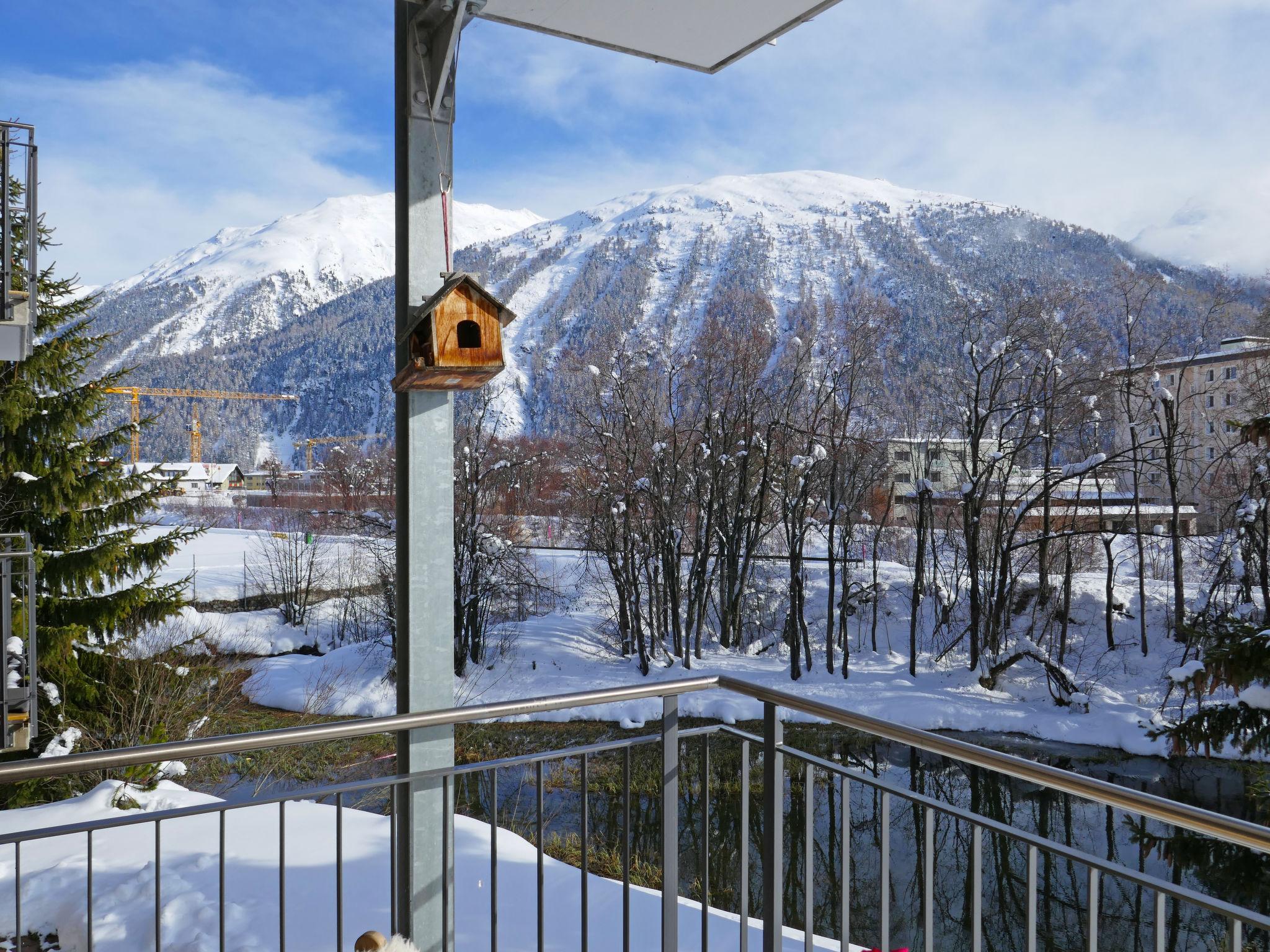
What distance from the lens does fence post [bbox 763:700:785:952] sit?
213cm

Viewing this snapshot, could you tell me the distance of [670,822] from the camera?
2350 mm

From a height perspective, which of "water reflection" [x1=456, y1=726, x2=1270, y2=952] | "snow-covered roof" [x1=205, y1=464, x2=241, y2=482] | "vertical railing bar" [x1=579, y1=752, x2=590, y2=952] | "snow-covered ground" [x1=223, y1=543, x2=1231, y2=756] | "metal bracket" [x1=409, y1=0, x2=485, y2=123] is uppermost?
"metal bracket" [x1=409, y1=0, x2=485, y2=123]

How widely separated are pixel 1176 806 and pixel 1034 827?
9283 mm

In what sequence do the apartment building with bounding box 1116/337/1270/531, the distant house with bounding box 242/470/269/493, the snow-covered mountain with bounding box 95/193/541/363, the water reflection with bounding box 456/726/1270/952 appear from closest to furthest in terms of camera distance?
the water reflection with bounding box 456/726/1270/952 < the apartment building with bounding box 1116/337/1270/531 < the distant house with bounding box 242/470/269/493 < the snow-covered mountain with bounding box 95/193/541/363

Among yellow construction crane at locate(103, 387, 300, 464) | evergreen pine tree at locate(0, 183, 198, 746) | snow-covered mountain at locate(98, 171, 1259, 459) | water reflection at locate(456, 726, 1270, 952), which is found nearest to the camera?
water reflection at locate(456, 726, 1270, 952)

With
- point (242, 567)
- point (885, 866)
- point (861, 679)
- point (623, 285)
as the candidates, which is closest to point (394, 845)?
point (885, 866)

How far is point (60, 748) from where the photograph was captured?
708 cm

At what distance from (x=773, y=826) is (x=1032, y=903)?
769 millimetres

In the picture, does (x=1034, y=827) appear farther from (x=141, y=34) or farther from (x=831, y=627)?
(x=141, y=34)

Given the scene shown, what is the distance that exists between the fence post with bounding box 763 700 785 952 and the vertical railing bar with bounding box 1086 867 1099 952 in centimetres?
75

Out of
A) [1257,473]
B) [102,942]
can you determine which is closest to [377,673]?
[102,942]

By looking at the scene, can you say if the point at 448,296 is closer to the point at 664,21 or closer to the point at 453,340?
the point at 453,340

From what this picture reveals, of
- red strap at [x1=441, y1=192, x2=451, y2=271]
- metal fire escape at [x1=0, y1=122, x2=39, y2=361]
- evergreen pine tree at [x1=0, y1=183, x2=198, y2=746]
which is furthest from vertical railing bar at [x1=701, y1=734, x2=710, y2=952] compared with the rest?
evergreen pine tree at [x1=0, y1=183, x2=198, y2=746]

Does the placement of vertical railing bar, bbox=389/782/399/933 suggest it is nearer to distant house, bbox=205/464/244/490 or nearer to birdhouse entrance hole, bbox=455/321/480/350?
birdhouse entrance hole, bbox=455/321/480/350
